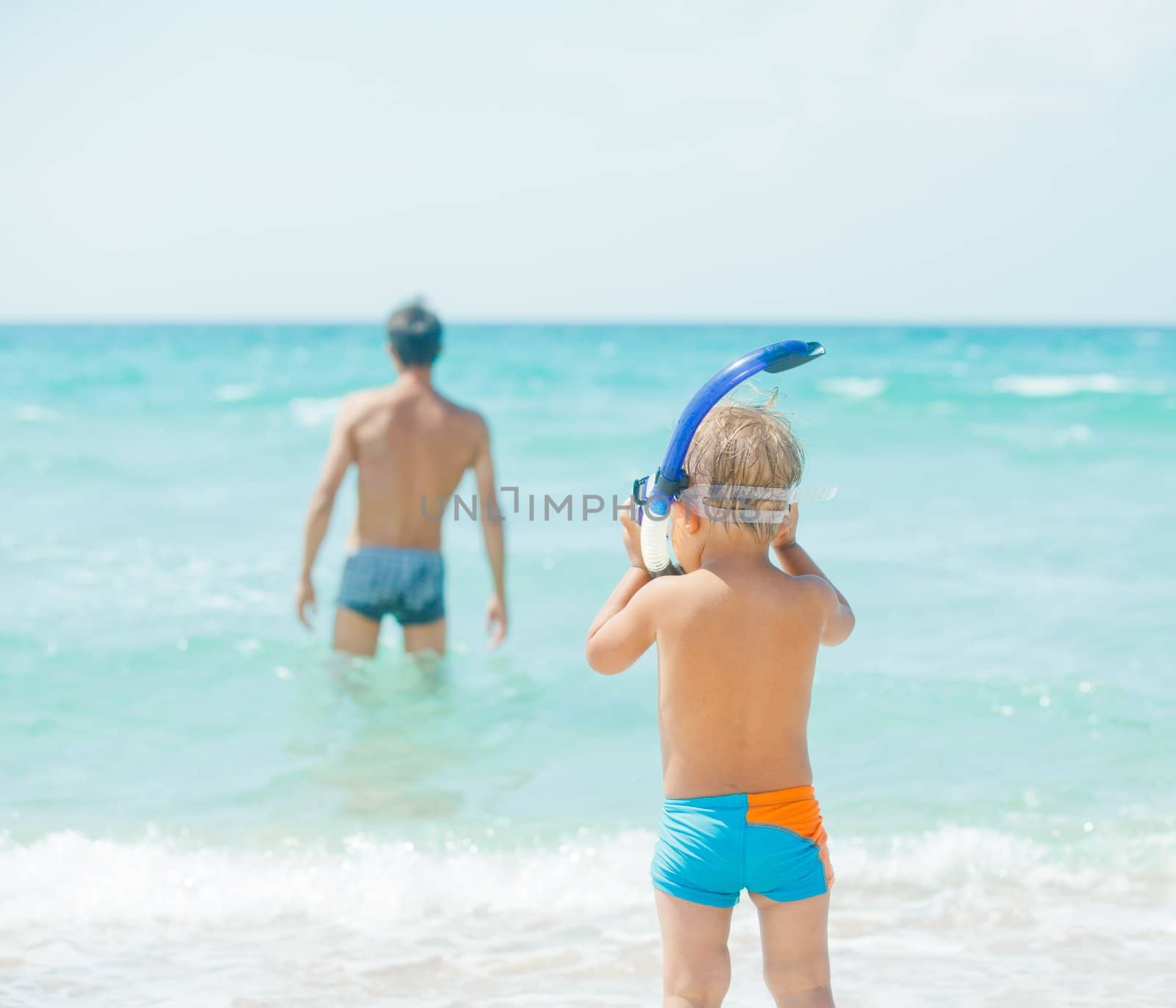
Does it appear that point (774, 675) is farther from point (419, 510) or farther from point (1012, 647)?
point (1012, 647)

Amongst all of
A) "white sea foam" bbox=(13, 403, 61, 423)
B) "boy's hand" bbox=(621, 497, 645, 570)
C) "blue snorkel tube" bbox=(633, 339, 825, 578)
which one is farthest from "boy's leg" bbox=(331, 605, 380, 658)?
"white sea foam" bbox=(13, 403, 61, 423)

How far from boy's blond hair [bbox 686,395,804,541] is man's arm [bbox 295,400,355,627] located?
273cm

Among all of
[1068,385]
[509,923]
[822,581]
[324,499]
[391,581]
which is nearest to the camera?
[822,581]

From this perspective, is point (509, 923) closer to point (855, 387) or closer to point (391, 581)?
point (391, 581)

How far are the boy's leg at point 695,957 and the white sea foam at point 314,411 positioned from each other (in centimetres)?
1659

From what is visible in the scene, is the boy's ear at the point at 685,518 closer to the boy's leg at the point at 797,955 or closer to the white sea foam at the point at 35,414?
the boy's leg at the point at 797,955

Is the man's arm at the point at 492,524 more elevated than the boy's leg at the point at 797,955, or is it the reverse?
the man's arm at the point at 492,524

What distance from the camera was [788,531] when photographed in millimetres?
2119

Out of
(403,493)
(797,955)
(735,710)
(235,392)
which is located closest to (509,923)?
(797,955)

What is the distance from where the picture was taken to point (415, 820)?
3895 mm

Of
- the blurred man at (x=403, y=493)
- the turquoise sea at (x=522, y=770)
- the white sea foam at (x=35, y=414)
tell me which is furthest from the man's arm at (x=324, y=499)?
the white sea foam at (x=35, y=414)

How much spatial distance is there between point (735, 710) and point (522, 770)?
247 cm

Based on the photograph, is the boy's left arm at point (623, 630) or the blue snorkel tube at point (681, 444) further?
the boy's left arm at point (623, 630)

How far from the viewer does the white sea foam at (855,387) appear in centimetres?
2358
